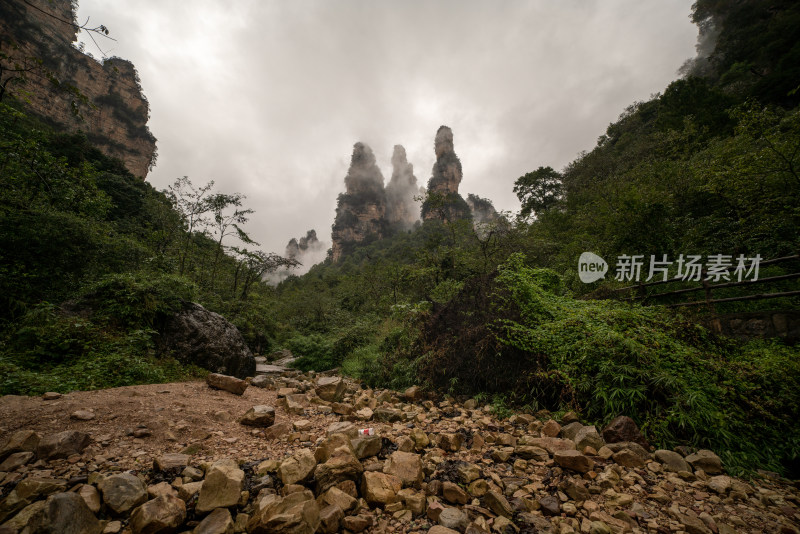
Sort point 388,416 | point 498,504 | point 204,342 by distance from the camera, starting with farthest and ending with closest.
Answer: point 204,342 → point 388,416 → point 498,504

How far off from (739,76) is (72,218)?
113ft

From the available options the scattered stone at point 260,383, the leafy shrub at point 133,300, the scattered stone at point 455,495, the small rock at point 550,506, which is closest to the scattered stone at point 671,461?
the small rock at point 550,506

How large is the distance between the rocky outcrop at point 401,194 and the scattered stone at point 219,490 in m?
74.2

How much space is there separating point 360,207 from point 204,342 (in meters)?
69.5

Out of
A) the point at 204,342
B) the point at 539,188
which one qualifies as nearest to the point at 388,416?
the point at 204,342

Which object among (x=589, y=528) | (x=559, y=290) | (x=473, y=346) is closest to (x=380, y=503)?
(x=589, y=528)

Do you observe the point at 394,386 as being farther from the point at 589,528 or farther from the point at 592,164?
the point at 592,164

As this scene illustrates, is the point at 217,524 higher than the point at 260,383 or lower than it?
higher

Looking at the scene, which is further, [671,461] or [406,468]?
[671,461]

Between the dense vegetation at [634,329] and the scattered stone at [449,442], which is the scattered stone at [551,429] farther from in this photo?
the scattered stone at [449,442]

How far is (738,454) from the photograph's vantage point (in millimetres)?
2697

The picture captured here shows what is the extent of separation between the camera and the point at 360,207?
73375 mm

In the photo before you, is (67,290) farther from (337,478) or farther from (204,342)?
(337,478)

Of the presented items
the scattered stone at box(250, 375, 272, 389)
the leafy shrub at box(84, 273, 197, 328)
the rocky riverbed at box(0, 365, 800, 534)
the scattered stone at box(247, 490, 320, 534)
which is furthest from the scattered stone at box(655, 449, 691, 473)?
the leafy shrub at box(84, 273, 197, 328)
